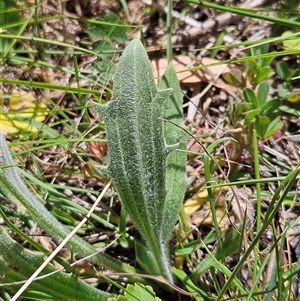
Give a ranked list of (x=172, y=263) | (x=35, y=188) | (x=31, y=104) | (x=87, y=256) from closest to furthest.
Result: (x=87, y=256)
(x=172, y=263)
(x=35, y=188)
(x=31, y=104)

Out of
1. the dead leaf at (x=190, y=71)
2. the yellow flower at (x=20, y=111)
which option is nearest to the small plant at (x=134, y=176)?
the yellow flower at (x=20, y=111)

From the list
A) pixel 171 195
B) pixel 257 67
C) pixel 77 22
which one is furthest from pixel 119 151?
pixel 77 22

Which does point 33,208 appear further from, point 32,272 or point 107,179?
point 107,179

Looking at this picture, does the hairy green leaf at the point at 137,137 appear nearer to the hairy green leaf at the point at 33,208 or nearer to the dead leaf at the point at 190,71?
the hairy green leaf at the point at 33,208

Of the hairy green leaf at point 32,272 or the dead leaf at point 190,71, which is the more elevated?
the dead leaf at point 190,71

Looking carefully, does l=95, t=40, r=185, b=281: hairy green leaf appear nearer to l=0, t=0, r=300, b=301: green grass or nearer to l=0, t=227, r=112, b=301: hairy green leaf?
l=0, t=0, r=300, b=301: green grass

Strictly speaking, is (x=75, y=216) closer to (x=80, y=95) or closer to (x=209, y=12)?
(x=80, y=95)

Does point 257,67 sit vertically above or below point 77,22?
below

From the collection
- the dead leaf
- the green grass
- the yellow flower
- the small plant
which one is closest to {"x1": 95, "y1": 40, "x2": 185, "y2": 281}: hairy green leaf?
the small plant
